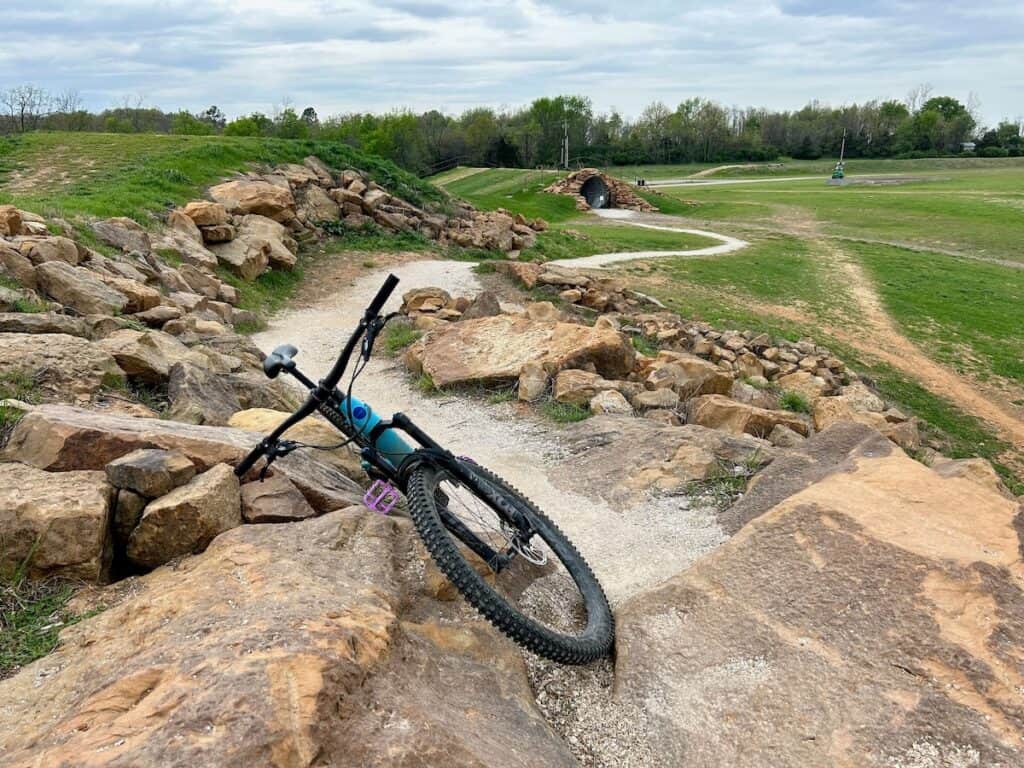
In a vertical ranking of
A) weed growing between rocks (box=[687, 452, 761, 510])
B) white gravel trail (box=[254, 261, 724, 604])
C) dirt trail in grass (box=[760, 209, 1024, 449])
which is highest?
weed growing between rocks (box=[687, 452, 761, 510])

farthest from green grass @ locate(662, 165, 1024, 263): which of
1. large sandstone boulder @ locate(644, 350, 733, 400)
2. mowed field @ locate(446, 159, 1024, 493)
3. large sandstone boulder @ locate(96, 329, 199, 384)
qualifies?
large sandstone boulder @ locate(96, 329, 199, 384)

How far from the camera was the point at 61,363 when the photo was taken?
6551 millimetres

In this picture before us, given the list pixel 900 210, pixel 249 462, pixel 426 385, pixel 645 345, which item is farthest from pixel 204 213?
pixel 900 210

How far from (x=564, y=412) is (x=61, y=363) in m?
5.32

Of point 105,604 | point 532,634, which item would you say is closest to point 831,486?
point 532,634

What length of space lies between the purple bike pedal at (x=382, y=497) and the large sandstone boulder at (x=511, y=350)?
17.0 ft

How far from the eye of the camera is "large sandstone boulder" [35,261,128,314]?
927 cm

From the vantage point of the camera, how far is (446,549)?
398 cm

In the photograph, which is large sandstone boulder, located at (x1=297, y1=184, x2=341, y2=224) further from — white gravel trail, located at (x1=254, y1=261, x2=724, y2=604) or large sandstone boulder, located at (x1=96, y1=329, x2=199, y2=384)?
large sandstone boulder, located at (x1=96, y1=329, x2=199, y2=384)

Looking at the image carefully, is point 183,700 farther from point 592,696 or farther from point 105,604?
point 592,696

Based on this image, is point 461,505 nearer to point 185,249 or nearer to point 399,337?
point 399,337

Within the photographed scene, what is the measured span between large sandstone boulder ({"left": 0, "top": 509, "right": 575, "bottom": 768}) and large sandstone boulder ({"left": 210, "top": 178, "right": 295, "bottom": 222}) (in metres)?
17.3

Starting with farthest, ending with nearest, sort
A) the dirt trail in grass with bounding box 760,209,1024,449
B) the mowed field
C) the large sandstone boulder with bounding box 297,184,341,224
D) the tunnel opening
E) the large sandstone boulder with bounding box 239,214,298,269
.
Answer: the tunnel opening
the large sandstone boulder with bounding box 297,184,341,224
the large sandstone boulder with bounding box 239,214,298,269
the mowed field
the dirt trail in grass with bounding box 760,209,1024,449

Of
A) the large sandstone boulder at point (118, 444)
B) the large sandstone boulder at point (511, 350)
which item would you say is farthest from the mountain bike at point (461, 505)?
the large sandstone boulder at point (511, 350)
